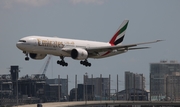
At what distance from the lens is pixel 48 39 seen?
136 metres

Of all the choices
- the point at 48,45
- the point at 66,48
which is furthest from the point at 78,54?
the point at 48,45

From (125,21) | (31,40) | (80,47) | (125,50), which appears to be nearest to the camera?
(31,40)

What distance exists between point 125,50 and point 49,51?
2541 centimetres

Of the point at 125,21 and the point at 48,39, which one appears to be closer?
the point at 48,39

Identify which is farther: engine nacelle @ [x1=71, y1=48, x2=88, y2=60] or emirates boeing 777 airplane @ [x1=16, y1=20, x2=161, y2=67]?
engine nacelle @ [x1=71, y1=48, x2=88, y2=60]

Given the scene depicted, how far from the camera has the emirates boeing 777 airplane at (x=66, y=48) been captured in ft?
437

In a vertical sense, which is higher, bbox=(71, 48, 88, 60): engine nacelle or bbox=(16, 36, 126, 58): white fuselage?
bbox=(16, 36, 126, 58): white fuselage

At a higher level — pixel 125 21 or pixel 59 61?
pixel 125 21

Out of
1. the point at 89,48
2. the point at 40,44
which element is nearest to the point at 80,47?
the point at 89,48

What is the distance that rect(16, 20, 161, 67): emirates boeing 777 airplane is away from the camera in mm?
133250

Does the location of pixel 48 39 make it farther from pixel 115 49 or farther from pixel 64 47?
pixel 115 49

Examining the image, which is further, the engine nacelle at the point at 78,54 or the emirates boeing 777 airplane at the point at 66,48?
the engine nacelle at the point at 78,54

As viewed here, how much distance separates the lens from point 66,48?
139 metres

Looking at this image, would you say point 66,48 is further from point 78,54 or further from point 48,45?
point 48,45
